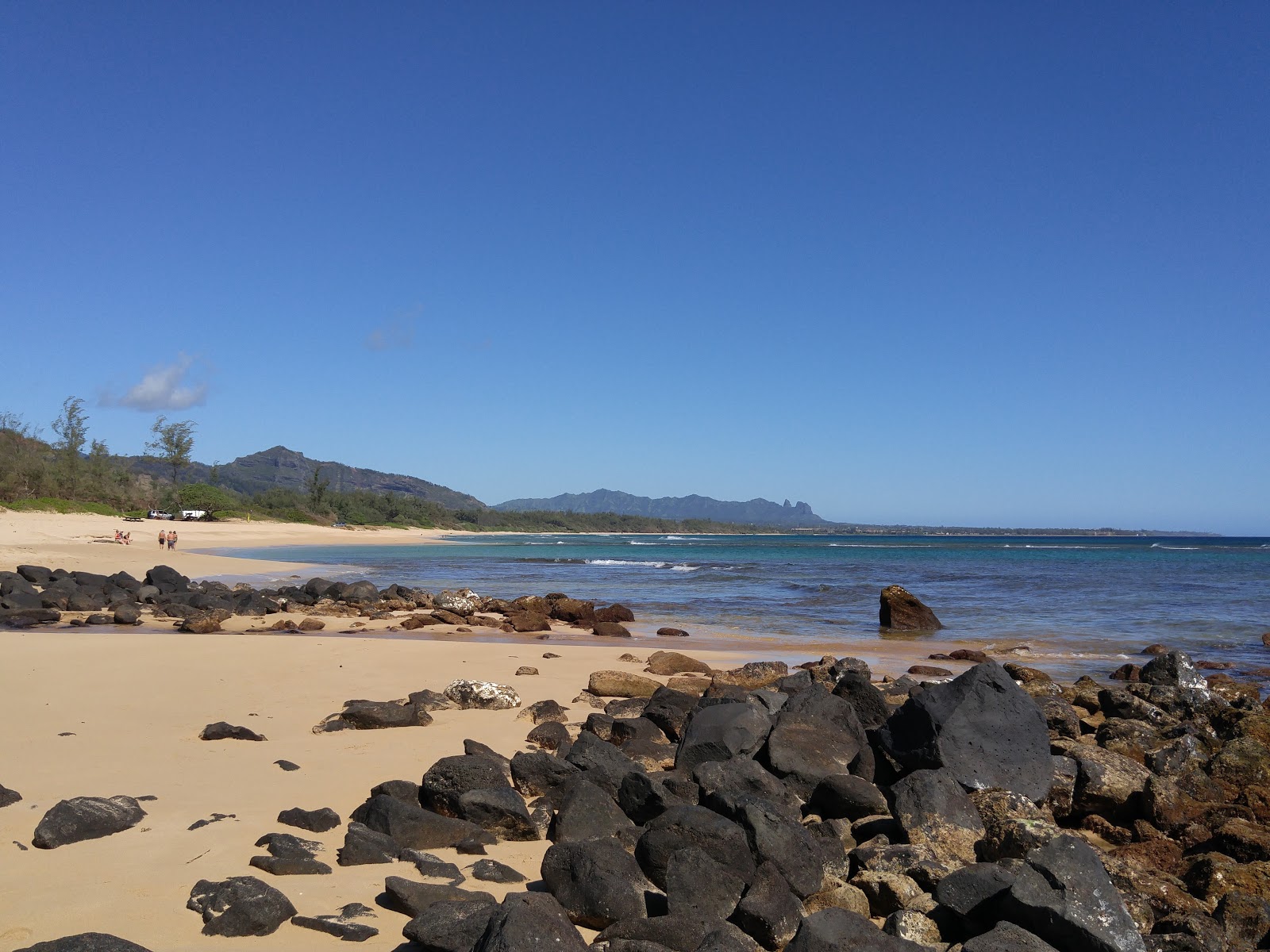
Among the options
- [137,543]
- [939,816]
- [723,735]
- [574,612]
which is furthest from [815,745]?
[137,543]

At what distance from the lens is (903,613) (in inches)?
739

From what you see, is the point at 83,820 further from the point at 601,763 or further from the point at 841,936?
the point at 841,936

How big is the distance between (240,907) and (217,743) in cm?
366

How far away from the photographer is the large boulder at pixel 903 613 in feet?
61.3

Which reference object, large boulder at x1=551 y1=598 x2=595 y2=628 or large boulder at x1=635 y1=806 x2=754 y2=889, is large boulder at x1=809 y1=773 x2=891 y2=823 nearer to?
large boulder at x1=635 y1=806 x2=754 y2=889

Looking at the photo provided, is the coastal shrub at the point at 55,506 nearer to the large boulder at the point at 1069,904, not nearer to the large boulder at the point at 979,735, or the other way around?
the large boulder at the point at 979,735

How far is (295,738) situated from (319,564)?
1305 inches

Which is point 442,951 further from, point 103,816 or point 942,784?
point 942,784

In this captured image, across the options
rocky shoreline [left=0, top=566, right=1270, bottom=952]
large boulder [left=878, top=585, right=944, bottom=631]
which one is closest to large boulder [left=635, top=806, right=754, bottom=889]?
rocky shoreline [left=0, top=566, right=1270, bottom=952]

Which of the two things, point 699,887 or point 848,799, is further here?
point 848,799

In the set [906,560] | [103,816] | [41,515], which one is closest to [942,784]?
[103,816]

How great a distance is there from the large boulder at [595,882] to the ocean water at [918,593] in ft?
36.3

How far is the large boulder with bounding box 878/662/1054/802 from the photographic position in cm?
603

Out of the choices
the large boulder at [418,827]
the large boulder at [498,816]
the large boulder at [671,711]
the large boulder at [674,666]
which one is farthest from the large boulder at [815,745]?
the large boulder at [674,666]
